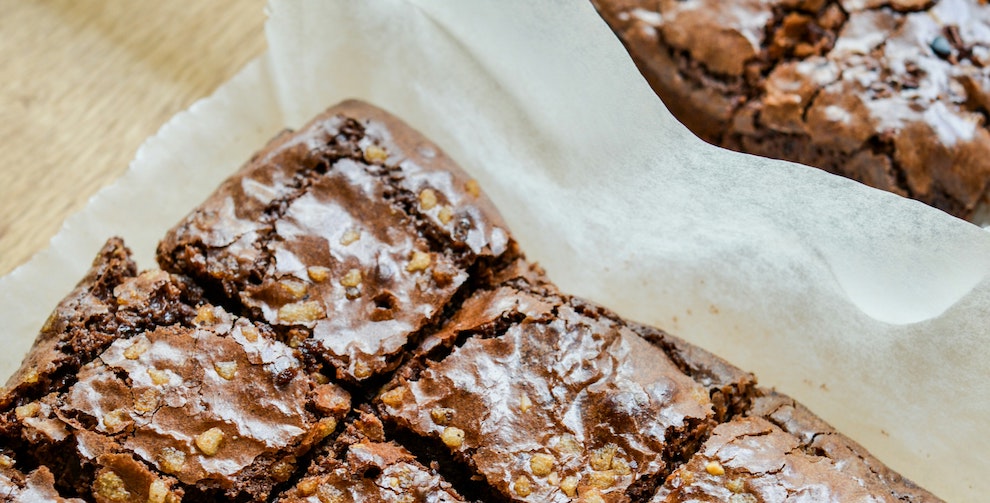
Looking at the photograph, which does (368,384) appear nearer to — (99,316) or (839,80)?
(99,316)

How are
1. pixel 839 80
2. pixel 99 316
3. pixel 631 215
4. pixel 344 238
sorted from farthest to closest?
pixel 839 80
pixel 631 215
pixel 344 238
pixel 99 316

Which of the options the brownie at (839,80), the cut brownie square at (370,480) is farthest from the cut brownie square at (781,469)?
the brownie at (839,80)

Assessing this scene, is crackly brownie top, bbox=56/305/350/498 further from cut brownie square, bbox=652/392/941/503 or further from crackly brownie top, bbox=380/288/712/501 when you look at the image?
cut brownie square, bbox=652/392/941/503

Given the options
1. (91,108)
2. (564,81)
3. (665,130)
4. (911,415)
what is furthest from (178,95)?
(911,415)

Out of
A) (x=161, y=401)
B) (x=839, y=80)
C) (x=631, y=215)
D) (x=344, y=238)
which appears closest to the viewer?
(x=161, y=401)

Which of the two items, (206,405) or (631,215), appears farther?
(631,215)

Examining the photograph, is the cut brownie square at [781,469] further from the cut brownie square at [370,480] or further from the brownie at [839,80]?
the brownie at [839,80]

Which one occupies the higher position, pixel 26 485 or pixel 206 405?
pixel 206 405

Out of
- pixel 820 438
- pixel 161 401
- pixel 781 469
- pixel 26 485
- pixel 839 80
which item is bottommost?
pixel 26 485

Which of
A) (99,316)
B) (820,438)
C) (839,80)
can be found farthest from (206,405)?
(839,80)
